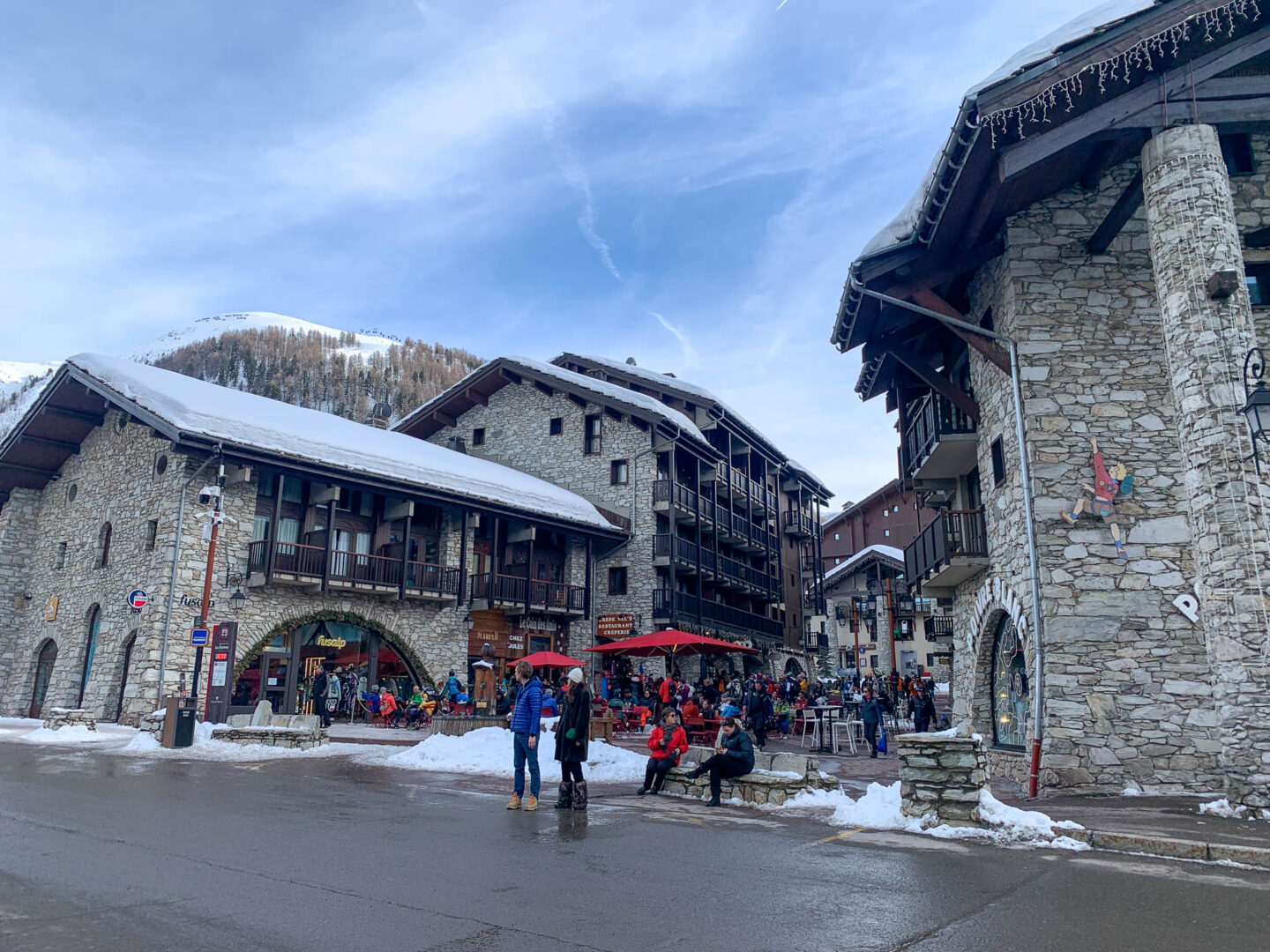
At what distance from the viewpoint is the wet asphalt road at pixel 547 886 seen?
4.55 m

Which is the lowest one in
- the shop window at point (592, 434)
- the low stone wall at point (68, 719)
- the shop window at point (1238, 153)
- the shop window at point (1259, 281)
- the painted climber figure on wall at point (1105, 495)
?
the low stone wall at point (68, 719)

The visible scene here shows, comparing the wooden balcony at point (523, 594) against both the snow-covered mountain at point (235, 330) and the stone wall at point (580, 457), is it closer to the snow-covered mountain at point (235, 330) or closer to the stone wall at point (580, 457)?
the stone wall at point (580, 457)

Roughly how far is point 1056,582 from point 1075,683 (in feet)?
4.51

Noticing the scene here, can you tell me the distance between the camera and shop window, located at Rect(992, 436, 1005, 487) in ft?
49.2

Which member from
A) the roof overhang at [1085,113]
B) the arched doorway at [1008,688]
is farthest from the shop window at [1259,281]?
the arched doorway at [1008,688]

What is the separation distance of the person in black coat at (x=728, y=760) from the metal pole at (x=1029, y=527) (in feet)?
13.1

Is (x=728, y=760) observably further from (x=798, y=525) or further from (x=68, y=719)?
(x=798, y=525)

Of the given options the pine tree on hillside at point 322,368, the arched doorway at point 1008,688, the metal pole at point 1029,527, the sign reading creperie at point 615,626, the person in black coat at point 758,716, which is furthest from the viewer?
the pine tree on hillside at point 322,368

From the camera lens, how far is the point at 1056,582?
12.8m

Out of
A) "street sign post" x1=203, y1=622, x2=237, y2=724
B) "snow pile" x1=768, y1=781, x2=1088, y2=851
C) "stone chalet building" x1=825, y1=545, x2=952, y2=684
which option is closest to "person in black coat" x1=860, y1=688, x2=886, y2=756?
"snow pile" x1=768, y1=781, x2=1088, y2=851

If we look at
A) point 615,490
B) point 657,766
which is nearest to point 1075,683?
point 657,766

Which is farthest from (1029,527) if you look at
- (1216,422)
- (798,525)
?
Result: (798,525)

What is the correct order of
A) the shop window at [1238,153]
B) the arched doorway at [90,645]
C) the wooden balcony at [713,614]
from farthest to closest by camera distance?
1. the wooden balcony at [713,614]
2. the arched doorway at [90,645]
3. the shop window at [1238,153]

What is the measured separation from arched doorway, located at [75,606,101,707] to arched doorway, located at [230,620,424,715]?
479 cm
